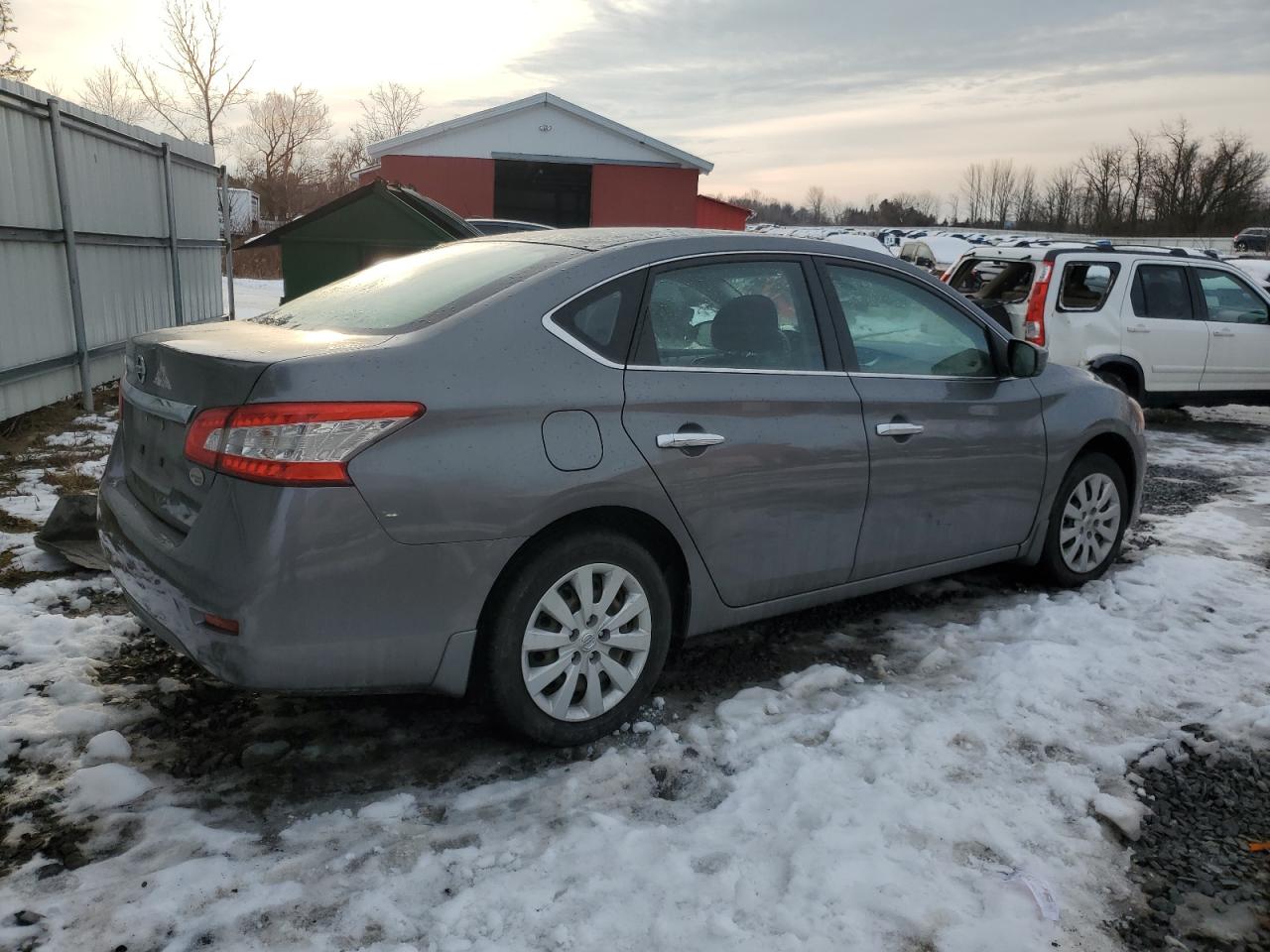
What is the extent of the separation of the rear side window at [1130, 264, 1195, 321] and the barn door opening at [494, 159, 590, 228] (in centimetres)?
1807

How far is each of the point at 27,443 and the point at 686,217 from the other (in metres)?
19.4

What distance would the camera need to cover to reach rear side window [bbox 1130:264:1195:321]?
9555mm

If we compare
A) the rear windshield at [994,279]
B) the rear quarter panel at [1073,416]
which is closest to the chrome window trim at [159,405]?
the rear quarter panel at [1073,416]

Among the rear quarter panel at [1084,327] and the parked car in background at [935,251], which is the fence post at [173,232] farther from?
the parked car in background at [935,251]

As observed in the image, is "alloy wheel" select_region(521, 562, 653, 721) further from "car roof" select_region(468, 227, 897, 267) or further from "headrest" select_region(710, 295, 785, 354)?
"car roof" select_region(468, 227, 897, 267)

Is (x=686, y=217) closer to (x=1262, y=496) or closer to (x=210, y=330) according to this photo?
(x=1262, y=496)

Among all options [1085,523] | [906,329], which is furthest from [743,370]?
[1085,523]

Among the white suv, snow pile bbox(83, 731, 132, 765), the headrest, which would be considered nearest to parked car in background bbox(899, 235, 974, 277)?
the white suv

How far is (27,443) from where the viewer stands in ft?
22.8

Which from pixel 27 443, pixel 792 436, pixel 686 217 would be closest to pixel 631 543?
pixel 792 436

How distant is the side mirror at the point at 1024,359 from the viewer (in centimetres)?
431

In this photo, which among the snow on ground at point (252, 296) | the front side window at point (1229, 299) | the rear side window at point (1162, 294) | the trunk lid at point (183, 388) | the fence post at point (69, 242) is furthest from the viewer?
the snow on ground at point (252, 296)

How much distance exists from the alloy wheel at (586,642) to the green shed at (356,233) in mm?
4653

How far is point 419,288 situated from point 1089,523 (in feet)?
11.1
